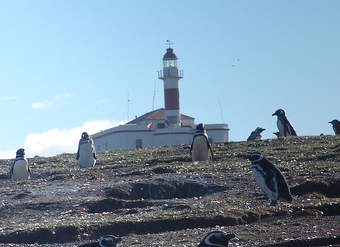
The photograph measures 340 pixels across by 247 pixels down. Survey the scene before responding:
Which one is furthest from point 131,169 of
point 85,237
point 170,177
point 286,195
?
point 85,237

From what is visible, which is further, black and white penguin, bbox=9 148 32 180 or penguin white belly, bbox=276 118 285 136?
penguin white belly, bbox=276 118 285 136

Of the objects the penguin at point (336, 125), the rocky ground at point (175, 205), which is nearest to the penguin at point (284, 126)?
the penguin at point (336, 125)

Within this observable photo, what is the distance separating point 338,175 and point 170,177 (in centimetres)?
331

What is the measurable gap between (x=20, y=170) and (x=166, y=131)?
1708 inches

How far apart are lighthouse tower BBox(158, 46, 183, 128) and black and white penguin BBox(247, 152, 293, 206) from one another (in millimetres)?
56831

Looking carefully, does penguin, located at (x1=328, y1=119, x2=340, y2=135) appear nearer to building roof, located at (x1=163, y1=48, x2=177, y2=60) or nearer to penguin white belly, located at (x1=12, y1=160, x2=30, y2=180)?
penguin white belly, located at (x1=12, y1=160, x2=30, y2=180)

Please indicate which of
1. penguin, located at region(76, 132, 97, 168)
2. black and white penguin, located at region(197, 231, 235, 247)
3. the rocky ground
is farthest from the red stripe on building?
black and white penguin, located at region(197, 231, 235, 247)

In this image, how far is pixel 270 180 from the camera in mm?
18562

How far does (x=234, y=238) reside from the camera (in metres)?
14.4

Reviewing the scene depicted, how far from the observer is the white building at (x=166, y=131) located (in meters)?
71.1

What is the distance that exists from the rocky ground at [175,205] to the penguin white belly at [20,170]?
1.29 m

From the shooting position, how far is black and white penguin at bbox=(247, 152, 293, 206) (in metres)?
18.0

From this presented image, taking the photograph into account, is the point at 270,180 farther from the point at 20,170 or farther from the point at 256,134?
the point at 256,134

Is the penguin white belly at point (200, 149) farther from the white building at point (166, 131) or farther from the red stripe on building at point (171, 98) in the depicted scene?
the red stripe on building at point (171, 98)
